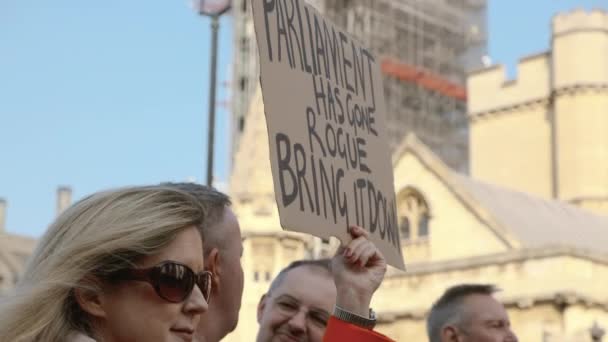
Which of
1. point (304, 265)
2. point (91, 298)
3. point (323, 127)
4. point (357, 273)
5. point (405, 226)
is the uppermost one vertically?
point (323, 127)

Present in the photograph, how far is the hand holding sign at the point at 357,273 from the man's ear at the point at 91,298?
115cm

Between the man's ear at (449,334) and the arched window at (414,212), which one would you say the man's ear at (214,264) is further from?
the arched window at (414,212)

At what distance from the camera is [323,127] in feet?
12.7

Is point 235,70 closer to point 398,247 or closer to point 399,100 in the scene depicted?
point 399,100

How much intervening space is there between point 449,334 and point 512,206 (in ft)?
62.9

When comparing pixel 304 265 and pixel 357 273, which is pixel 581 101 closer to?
pixel 304 265

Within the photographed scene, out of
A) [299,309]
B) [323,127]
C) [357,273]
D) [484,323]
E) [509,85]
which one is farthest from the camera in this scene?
[509,85]

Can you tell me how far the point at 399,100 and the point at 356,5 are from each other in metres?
4.41

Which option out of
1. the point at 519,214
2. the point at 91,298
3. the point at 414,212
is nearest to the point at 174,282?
the point at 91,298

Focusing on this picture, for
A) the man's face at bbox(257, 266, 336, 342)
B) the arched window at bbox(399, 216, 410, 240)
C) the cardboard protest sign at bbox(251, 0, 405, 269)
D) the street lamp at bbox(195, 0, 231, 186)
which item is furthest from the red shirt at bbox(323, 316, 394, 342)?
the arched window at bbox(399, 216, 410, 240)

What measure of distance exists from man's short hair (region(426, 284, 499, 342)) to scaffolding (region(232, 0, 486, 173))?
4580cm

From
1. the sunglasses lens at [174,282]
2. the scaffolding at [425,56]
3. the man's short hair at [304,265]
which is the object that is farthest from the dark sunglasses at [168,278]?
the scaffolding at [425,56]

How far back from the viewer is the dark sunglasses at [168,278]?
2594mm

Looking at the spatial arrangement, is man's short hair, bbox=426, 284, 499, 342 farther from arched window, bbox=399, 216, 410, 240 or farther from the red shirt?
arched window, bbox=399, 216, 410, 240
